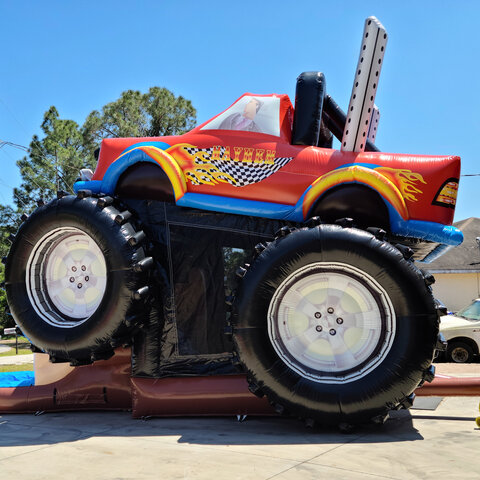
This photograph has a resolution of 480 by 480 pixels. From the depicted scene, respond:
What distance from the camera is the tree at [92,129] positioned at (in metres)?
24.0

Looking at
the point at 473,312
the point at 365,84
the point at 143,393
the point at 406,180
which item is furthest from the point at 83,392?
the point at 473,312

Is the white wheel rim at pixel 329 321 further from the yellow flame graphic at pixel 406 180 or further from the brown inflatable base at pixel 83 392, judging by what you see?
the brown inflatable base at pixel 83 392

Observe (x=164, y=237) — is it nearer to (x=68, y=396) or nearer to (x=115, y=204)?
(x=115, y=204)

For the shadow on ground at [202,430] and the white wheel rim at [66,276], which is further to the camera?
the white wheel rim at [66,276]

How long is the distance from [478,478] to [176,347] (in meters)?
2.70

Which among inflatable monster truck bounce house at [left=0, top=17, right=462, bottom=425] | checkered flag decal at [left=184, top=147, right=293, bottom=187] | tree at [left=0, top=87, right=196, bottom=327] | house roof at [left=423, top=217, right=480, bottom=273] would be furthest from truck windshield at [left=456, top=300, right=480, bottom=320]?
tree at [left=0, top=87, right=196, bottom=327]

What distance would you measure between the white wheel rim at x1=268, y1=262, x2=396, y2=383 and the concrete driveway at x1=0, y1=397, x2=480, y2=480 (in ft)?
1.65

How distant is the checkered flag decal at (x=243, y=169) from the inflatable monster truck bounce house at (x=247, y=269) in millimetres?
12

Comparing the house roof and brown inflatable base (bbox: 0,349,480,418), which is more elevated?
the house roof

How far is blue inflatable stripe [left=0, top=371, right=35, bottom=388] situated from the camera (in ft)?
19.4

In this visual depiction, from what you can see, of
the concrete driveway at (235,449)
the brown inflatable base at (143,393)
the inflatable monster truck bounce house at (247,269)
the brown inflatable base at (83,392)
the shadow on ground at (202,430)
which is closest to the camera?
the concrete driveway at (235,449)

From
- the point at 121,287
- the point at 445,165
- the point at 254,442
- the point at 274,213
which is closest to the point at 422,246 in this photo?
the point at 445,165

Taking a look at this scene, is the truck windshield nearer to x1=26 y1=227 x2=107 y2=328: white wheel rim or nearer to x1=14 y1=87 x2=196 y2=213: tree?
x1=26 y1=227 x2=107 y2=328: white wheel rim

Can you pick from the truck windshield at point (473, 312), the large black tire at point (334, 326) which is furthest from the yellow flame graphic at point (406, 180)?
the truck windshield at point (473, 312)
